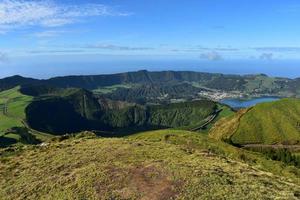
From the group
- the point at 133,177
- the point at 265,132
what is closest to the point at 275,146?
the point at 265,132

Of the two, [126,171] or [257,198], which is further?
[126,171]

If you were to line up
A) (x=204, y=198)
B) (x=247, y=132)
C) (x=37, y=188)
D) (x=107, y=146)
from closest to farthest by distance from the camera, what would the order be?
(x=204, y=198) → (x=37, y=188) → (x=107, y=146) → (x=247, y=132)

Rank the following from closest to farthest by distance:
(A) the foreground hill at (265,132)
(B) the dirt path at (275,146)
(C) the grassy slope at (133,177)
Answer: (C) the grassy slope at (133,177)
(B) the dirt path at (275,146)
(A) the foreground hill at (265,132)

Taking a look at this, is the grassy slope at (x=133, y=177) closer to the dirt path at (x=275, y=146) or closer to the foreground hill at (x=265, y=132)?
the dirt path at (x=275, y=146)

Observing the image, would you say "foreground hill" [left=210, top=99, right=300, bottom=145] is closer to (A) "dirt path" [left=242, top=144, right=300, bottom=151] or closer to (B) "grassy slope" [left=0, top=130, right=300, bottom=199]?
(A) "dirt path" [left=242, top=144, right=300, bottom=151]

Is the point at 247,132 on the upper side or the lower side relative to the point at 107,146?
lower

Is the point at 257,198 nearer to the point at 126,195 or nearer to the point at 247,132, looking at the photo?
the point at 126,195

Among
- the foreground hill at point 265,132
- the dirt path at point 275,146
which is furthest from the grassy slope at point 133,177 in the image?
the foreground hill at point 265,132

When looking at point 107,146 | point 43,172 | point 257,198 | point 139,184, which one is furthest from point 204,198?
point 107,146

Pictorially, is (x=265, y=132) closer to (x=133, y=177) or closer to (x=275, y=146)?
(x=275, y=146)
